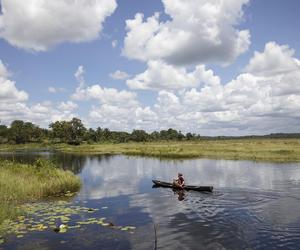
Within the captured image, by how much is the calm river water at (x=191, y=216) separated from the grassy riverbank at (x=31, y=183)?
234cm

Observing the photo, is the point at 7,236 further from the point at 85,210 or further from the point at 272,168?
the point at 272,168

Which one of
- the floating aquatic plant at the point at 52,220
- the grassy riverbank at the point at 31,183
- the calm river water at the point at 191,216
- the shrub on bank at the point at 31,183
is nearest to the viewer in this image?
the calm river water at the point at 191,216

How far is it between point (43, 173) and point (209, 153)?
59360mm

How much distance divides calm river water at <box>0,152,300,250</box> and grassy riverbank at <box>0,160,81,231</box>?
2.34 m

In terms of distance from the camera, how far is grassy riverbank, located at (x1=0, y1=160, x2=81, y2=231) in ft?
102

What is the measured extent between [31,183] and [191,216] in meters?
16.3

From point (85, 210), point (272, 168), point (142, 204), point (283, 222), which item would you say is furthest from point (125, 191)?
point (272, 168)

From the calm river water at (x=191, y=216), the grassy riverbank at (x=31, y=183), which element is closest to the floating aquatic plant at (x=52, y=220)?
the calm river water at (x=191, y=216)

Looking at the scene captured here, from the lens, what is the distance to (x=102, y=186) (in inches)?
1729

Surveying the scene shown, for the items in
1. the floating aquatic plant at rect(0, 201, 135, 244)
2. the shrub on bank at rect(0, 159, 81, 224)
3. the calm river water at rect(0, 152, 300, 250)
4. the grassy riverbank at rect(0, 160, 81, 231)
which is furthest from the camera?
the shrub on bank at rect(0, 159, 81, 224)

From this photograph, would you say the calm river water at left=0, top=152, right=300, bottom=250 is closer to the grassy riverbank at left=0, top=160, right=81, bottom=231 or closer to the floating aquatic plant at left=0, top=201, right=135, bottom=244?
the floating aquatic plant at left=0, top=201, right=135, bottom=244

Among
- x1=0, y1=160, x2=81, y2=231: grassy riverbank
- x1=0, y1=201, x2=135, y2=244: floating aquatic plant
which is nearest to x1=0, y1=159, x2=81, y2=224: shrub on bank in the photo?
x1=0, y1=160, x2=81, y2=231: grassy riverbank

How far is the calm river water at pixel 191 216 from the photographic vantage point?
20.7m

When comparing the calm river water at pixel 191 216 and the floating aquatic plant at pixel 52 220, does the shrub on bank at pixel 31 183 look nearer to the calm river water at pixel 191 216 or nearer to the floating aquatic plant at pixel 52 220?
the floating aquatic plant at pixel 52 220
